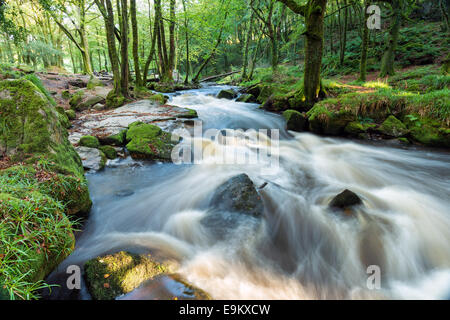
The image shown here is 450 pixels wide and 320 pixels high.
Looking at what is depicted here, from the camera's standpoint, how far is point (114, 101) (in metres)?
9.82

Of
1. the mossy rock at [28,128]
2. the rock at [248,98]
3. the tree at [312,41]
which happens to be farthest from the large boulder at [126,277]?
the rock at [248,98]

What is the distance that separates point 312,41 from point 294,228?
259 inches

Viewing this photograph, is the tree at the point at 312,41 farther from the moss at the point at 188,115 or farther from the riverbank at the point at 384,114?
the moss at the point at 188,115

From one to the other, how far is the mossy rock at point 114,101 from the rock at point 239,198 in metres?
8.02

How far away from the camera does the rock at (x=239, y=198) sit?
3574 mm

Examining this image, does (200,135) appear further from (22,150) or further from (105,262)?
(105,262)

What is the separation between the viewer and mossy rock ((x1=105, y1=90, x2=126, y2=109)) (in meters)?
9.74

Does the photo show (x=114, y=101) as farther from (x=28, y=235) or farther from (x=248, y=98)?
(x=28, y=235)

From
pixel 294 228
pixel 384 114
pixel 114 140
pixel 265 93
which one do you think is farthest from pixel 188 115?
pixel 384 114

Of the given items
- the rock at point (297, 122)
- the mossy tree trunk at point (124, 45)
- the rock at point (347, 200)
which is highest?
the mossy tree trunk at point (124, 45)

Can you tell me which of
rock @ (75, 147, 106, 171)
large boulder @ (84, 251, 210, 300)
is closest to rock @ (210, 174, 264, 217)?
large boulder @ (84, 251, 210, 300)

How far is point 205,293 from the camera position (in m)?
2.21
